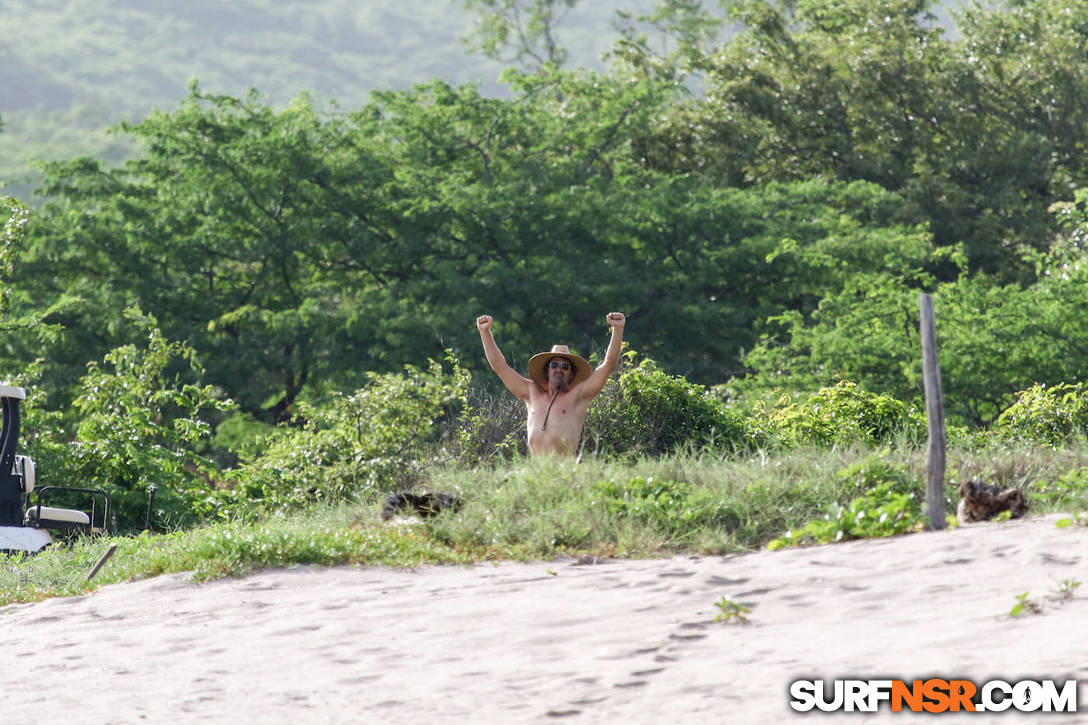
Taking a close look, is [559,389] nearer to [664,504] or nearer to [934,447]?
[664,504]

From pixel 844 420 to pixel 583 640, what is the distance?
7293mm

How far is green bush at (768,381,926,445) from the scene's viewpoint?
12375mm

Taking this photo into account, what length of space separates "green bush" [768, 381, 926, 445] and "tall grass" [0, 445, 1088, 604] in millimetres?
2095

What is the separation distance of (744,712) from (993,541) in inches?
97.5

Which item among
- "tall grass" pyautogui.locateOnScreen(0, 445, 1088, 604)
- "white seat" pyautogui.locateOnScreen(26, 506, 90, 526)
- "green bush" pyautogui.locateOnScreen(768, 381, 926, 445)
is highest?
"green bush" pyautogui.locateOnScreen(768, 381, 926, 445)

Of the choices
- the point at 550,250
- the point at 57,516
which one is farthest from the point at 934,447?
the point at 550,250

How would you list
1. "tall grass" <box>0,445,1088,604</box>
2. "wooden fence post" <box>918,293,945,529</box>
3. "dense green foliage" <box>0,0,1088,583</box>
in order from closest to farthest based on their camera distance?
"wooden fence post" <box>918,293,945,529</box>, "tall grass" <box>0,445,1088,604</box>, "dense green foliage" <box>0,0,1088,583</box>

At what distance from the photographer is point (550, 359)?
11.2 meters

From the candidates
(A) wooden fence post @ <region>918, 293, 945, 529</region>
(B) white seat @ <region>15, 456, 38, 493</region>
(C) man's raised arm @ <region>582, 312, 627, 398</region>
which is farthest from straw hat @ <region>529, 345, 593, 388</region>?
(B) white seat @ <region>15, 456, 38, 493</region>

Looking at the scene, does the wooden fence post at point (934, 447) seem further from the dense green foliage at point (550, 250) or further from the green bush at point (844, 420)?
the dense green foliage at point (550, 250)

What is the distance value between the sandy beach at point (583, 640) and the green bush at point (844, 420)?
4.81 meters

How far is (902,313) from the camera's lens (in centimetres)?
2231

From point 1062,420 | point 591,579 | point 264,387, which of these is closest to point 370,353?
point 264,387

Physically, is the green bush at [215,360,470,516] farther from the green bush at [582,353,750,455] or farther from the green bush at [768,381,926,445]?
the green bush at [768,381,926,445]
